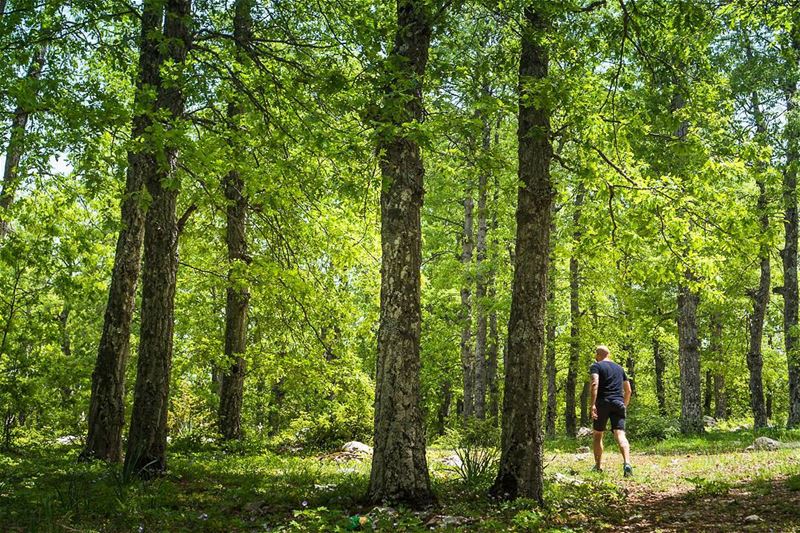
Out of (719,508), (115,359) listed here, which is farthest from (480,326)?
(719,508)

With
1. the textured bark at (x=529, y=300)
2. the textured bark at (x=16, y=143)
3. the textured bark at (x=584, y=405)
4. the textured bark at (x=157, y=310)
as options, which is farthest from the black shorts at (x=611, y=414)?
the textured bark at (x=584, y=405)

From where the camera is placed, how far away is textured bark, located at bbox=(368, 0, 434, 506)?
629 centimetres

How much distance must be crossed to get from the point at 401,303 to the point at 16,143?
4400 mm

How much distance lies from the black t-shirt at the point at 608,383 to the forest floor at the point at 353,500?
121cm

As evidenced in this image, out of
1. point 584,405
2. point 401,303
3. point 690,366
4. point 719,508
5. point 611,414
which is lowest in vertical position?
point 584,405

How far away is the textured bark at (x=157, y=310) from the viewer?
8.06 meters

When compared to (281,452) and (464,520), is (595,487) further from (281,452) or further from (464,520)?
(281,452)

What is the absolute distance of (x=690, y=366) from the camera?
15.8 meters

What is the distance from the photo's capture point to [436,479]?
834 cm

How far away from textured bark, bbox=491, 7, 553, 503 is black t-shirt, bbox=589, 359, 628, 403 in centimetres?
324

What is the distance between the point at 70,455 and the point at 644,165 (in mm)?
11144

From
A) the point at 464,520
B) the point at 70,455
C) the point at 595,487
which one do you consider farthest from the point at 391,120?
the point at 70,455

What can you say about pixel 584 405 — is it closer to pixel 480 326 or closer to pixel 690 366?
pixel 690 366

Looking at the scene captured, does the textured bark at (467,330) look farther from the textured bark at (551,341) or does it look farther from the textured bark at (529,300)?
the textured bark at (529,300)
